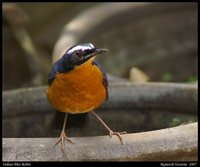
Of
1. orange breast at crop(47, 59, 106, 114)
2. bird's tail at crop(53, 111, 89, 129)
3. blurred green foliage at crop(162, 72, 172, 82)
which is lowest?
blurred green foliage at crop(162, 72, 172, 82)

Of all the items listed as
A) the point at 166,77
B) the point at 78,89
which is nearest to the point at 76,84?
the point at 78,89

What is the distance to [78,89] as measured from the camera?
158 inches

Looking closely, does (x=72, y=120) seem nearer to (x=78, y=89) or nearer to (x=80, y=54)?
(x=78, y=89)

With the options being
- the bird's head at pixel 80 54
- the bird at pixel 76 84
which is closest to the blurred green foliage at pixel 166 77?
the bird at pixel 76 84

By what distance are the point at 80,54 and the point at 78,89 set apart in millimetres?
278

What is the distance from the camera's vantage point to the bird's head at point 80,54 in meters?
3.80

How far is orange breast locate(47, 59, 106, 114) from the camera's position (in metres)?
3.98

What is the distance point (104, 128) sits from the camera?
15.4ft

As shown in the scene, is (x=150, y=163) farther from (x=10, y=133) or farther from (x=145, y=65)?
(x=145, y=65)

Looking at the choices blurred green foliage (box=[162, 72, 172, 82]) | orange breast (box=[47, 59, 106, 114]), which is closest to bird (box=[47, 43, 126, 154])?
orange breast (box=[47, 59, 106, 114])

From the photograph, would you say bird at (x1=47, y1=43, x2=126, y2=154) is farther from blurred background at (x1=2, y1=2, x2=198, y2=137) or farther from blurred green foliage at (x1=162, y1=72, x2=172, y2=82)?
blurred green foliage at (x1=162, y1=72, x2=172, y2=82)

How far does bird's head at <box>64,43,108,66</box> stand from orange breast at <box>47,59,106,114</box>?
6 centimetres

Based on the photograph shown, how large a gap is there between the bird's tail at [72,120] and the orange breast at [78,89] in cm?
39

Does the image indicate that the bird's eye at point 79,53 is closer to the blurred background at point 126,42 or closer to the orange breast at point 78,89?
the orange breast at point 78,89
